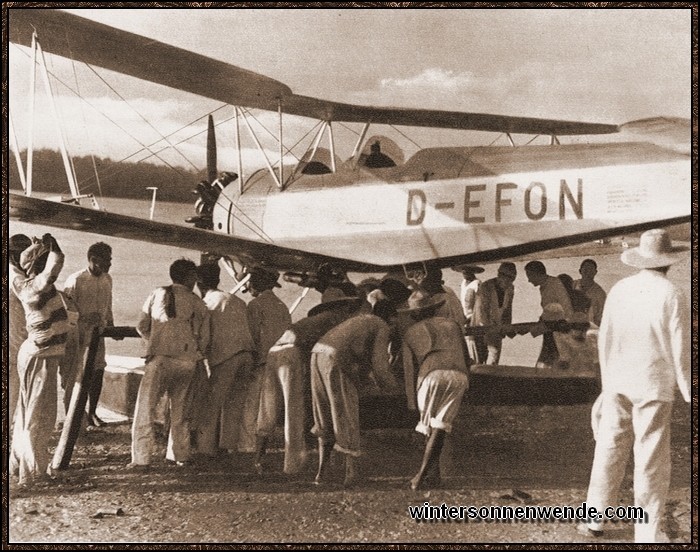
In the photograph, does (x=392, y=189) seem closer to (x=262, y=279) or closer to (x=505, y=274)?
(x=505, y=274)

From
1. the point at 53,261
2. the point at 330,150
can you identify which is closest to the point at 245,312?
the point at 53,261

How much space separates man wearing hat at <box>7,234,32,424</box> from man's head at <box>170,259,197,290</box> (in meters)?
1.09

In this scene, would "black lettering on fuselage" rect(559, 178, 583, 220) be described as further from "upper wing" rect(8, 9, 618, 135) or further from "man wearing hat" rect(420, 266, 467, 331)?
"man wearing hat" rect(420, 266, 467, 331)

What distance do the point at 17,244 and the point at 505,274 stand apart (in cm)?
469

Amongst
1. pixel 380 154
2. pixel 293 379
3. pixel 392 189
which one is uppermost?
pixel 380 154

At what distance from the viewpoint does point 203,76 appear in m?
6.31

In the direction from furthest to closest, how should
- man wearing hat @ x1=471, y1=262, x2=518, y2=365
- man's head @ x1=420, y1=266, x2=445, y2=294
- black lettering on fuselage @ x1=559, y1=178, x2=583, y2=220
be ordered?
1. man wearing hat @ x1=471, y1=262, x2=518, y2=365
2. black lettering on fuselage @ x1=559, y1=178, x2=583, y2=220
3. man's head @ x1=420, y1=266, x2=445, y2=294

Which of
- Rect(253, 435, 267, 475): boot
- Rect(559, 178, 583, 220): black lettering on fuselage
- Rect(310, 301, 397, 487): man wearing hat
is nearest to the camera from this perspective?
Rect(310, 301, 397, 487): man wearing hat

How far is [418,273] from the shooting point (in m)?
5.88

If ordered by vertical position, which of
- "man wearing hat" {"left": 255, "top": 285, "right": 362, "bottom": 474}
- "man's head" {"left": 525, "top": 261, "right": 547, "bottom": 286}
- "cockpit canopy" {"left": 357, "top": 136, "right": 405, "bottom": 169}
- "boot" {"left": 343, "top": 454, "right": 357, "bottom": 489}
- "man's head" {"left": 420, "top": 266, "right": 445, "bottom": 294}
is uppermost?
"cockpit canopy" {"left": 357, "top": 136, "right": 405, "bottom": 169}

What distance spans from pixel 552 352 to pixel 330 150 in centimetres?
317

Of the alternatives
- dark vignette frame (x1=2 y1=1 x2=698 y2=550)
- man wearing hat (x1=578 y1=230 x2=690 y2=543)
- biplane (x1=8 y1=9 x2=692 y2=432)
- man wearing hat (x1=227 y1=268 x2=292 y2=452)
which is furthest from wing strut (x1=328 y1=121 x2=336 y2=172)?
man wearing hat (x1=578 y1=230 x2=690 y2=543)

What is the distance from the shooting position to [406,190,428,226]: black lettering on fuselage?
6.37 meters

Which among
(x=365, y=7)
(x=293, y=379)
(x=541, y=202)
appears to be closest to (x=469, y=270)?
(x=541, y=202)
